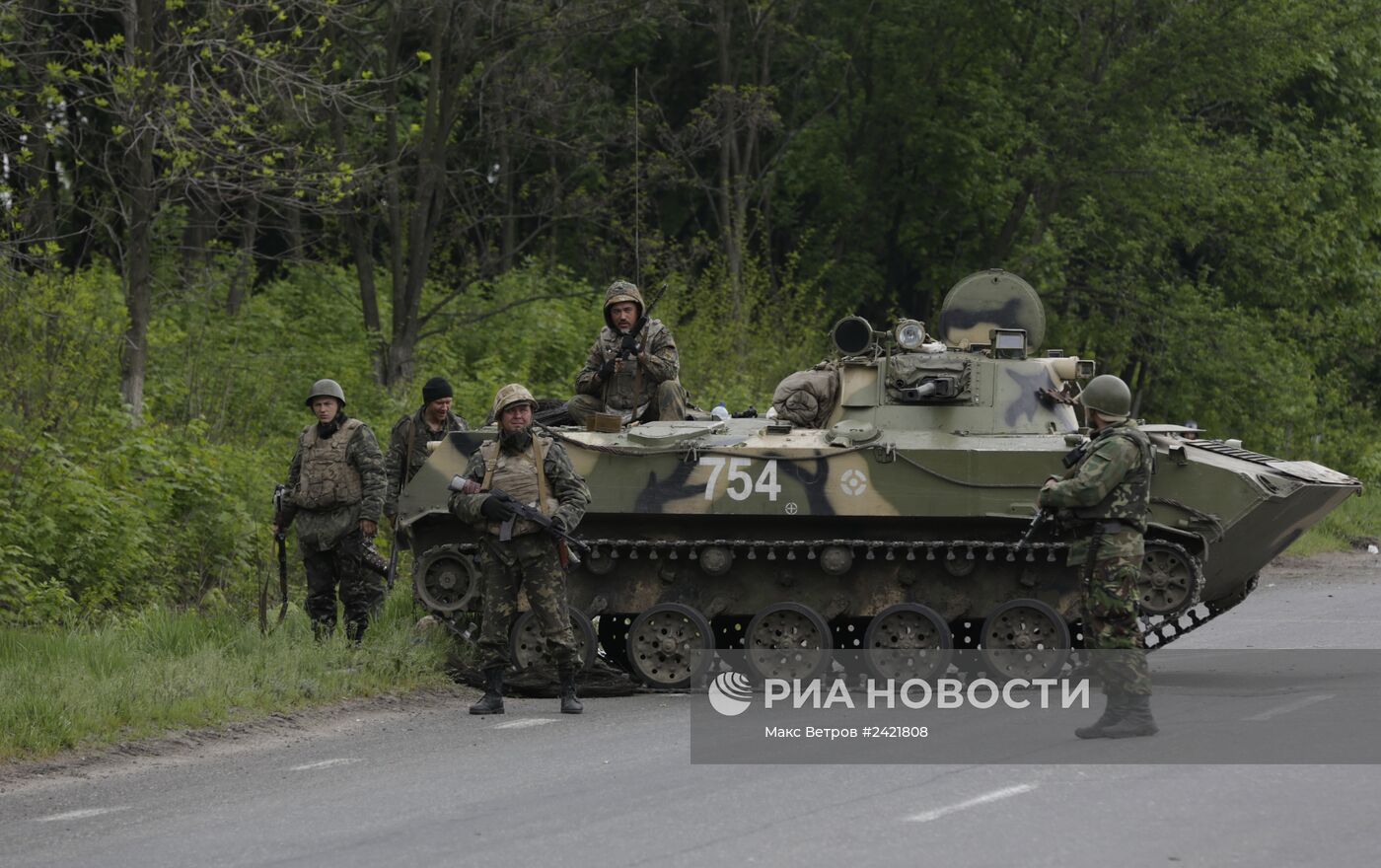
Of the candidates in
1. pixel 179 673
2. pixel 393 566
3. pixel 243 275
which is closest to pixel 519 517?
pixel 179 673

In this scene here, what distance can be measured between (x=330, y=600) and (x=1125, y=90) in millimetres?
16744

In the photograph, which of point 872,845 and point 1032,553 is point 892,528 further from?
point 872,845

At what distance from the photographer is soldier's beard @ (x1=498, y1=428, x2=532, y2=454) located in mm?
11016

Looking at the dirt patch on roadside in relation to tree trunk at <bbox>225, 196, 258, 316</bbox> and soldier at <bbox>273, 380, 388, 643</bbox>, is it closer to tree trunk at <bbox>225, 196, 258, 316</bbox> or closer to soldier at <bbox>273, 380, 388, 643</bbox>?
soldier at <bbox>273, 380, 388, 643</bbox>

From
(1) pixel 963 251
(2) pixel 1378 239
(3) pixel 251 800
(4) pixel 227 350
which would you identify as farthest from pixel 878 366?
(2) pixel 1378 239

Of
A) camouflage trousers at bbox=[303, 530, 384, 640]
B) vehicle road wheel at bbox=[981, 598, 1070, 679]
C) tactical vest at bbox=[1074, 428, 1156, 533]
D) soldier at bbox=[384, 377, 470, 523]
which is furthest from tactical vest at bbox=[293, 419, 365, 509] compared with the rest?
tactical vest at bbox=[1074, 428, 1156, 533]

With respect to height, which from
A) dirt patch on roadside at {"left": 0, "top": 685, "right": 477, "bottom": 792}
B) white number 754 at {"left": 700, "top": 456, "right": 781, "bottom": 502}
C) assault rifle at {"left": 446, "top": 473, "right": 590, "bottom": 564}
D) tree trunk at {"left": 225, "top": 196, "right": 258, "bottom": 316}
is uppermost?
tree trunk at {"left": 225, "top": 196, "right": 258, "bottom": 316}

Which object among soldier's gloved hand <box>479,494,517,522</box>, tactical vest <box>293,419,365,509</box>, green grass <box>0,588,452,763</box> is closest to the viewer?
green grass <box>0,588,452,763</box>

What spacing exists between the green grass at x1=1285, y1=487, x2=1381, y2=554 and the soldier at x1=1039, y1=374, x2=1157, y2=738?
13.7 metres

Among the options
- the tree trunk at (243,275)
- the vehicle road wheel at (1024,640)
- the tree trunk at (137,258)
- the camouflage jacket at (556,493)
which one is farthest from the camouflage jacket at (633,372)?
the tree trunk at (243,275)

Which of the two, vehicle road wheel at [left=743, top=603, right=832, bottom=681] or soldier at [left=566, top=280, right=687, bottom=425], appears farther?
soldier at [left=566, top=280, right=687, bottom=425]

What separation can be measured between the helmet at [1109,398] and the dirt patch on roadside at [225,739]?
13.7 ft

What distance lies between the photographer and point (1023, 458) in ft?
40.8

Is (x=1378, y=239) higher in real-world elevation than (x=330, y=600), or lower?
higher
